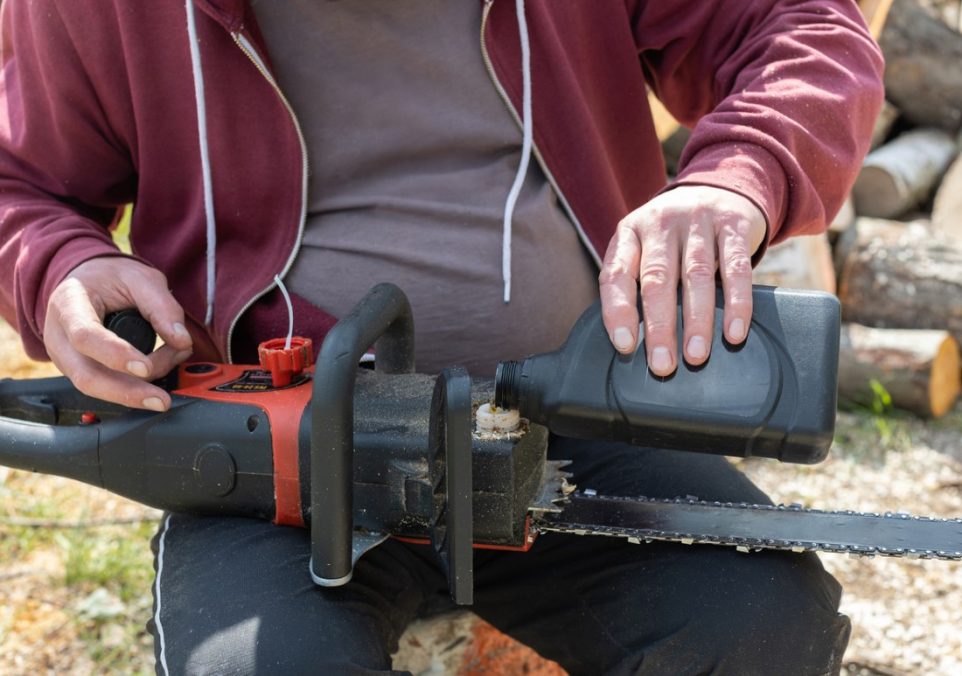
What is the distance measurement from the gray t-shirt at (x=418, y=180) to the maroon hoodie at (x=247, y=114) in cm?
4

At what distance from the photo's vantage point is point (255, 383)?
1.20 metres

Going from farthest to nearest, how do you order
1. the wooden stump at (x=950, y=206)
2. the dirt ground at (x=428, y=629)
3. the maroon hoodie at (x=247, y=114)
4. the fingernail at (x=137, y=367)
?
the wooden stump at (x=950, y=206), the dirt ground at (x=428, y=629), the maroon hoodie at (x=247, y=114), the fingernail at (x=137, y=367)

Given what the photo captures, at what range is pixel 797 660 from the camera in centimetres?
107

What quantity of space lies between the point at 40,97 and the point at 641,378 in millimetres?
978

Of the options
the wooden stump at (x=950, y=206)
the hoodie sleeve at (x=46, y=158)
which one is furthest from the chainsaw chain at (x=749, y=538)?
the wooden stump at (x=950, y=206)

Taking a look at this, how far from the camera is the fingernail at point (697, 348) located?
960 millimetres

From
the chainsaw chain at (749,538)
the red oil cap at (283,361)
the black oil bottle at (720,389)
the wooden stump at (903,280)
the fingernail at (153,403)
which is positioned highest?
the black oil bottle at (720,389)

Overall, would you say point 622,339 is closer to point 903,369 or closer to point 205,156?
point 205,156

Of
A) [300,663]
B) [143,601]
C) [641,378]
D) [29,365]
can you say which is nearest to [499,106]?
[641,378]

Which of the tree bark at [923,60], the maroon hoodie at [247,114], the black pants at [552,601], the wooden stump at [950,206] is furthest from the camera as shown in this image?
the tree bark at [923,60]

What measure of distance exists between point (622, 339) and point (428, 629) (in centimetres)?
87

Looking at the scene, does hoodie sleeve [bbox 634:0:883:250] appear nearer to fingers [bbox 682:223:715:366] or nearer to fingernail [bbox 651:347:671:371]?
fingers [bbox 682:223:715:366]

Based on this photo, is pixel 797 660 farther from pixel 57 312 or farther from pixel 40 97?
pixel 40 97

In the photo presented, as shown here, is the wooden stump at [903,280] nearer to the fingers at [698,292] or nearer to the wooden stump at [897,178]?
the wooden stump at [897,178]
